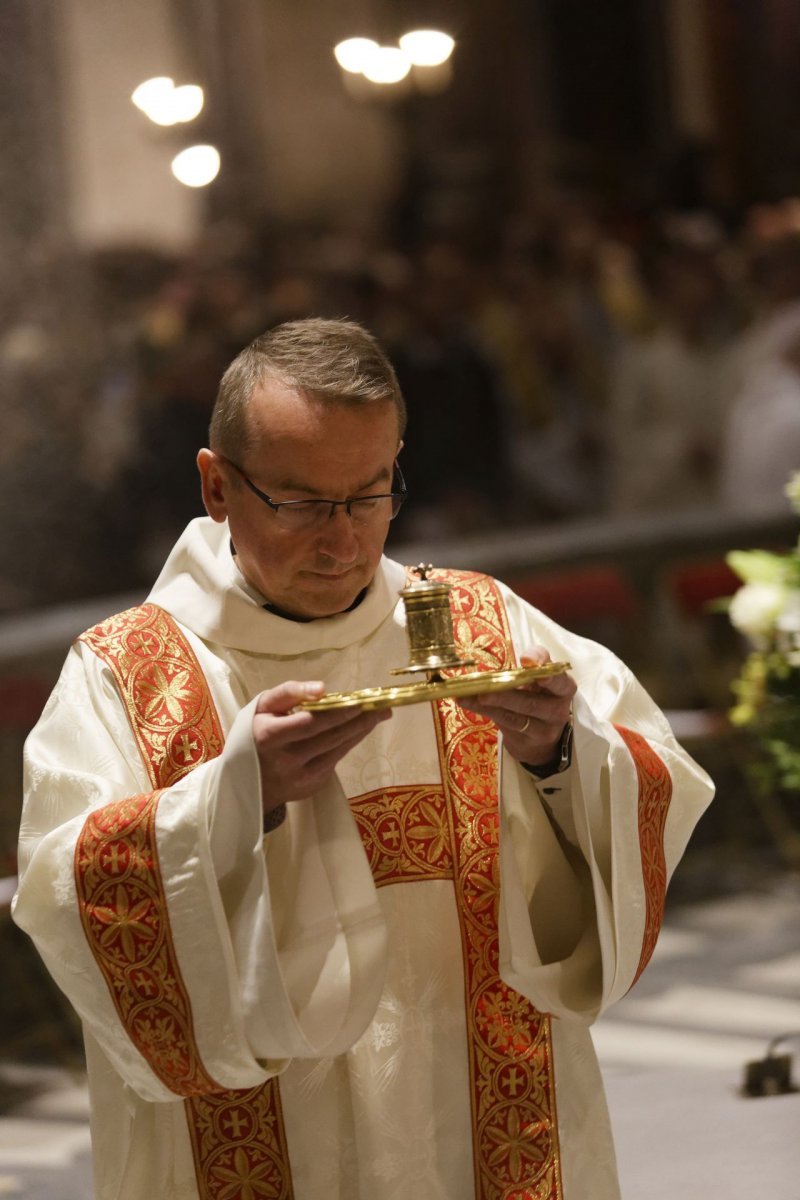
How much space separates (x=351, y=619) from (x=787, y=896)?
3.83m

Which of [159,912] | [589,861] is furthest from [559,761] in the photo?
[159,912]

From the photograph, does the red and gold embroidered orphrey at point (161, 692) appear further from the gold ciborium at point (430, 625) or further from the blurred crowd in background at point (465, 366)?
the blurred crowd in background at point (465, 366)

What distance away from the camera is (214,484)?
2.16 metres

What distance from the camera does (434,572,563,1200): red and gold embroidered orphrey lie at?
2.23 meters

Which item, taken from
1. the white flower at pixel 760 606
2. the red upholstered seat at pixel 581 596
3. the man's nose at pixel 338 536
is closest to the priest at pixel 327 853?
the man's nose at pixel 338 536

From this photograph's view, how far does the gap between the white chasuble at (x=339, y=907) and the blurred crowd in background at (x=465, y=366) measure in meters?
4.12

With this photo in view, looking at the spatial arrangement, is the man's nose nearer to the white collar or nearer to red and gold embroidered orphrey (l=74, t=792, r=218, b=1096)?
the white collar

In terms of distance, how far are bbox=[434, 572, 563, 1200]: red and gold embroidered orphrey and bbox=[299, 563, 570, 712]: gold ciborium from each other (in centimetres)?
38

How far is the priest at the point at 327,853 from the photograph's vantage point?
1.93m

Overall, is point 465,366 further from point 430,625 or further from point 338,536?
point 430,625

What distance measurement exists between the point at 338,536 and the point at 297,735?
0.33 metres

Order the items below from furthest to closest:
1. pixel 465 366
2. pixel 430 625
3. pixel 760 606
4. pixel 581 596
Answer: pixel 465 366 → pixel 581 596 → pixel 760 606 → pixel 430 625

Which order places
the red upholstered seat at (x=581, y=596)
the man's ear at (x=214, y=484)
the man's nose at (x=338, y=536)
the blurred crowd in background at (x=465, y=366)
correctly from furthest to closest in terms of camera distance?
1. the blurred crowd in background at (x=465, y=366)
2. the red upholstered seat at (x=581, y=596)
3. the man's ear at (x=214, y=484)
4. the man's nose at (x=338, y=536)

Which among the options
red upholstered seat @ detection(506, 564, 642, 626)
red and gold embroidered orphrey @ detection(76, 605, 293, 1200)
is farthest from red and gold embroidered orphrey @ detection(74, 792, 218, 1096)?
red upholstered seat @ detection(506, 564, 642, 626)
